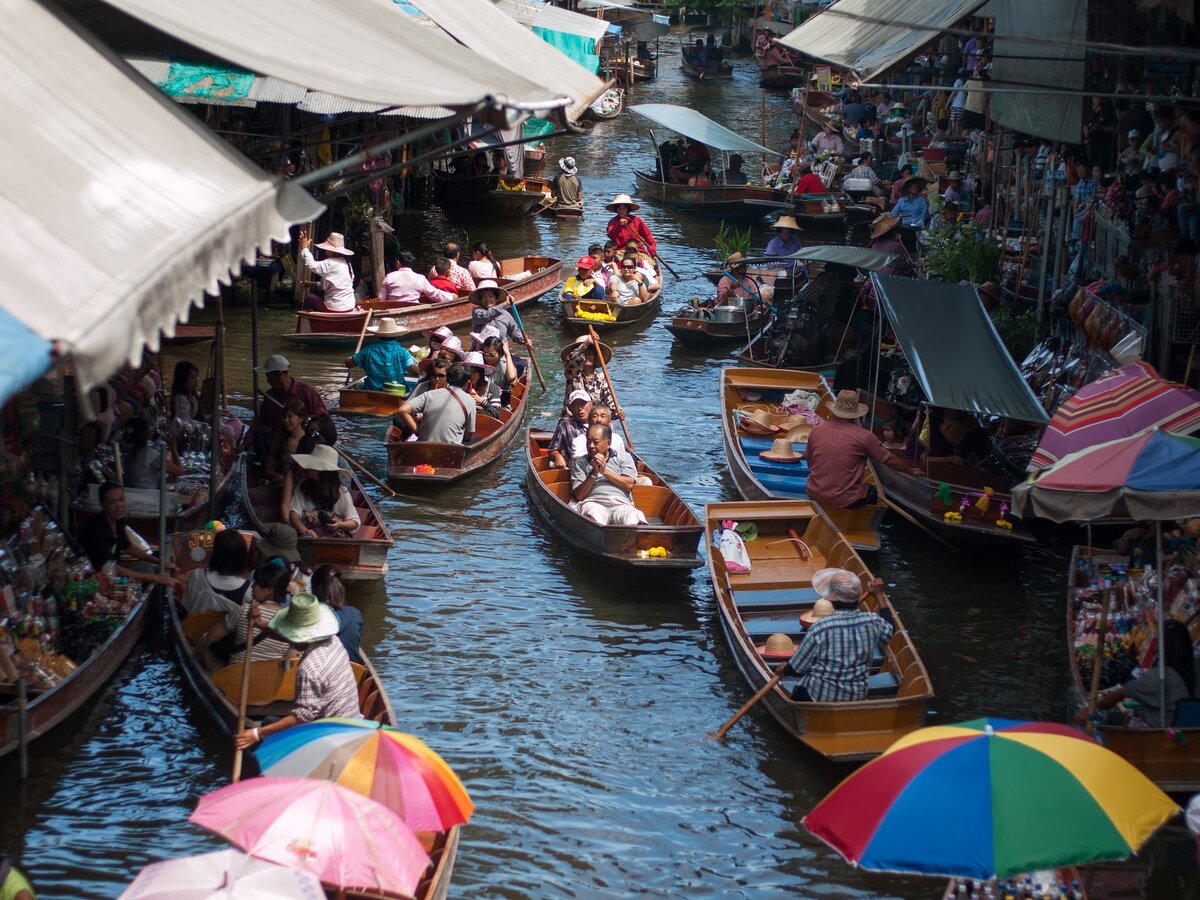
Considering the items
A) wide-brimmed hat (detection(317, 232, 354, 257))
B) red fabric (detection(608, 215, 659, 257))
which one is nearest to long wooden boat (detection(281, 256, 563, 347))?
wide-brimmed hat (detection(317, 232, 354, 257))

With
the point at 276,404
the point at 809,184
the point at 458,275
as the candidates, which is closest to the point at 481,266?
the point at 458,275

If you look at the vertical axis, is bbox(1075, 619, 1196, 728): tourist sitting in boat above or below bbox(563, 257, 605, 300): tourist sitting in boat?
below

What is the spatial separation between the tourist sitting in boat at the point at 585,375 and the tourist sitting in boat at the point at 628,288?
5.19m

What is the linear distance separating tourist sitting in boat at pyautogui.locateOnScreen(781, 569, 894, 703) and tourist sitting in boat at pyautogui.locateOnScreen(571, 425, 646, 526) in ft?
10.1

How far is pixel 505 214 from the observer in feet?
85.9

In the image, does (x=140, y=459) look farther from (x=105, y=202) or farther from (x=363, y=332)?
(x=105, y=202)

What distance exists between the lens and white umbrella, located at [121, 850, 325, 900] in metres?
4.63

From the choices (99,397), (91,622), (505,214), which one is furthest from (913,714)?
(505,214)

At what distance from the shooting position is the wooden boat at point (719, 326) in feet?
61.4

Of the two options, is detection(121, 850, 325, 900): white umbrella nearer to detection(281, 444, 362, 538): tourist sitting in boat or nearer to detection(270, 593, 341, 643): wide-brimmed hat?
detection(270, 593, 341, 643): wide-brimmed hat

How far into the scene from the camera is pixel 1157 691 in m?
7.88

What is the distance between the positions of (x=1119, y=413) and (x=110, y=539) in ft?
22.5

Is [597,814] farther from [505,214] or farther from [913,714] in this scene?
[505,214]

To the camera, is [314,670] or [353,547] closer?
[314,670]
